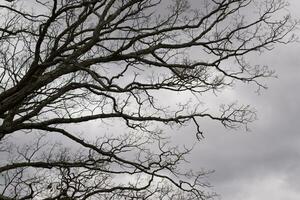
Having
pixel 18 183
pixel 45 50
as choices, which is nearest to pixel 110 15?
pixel 45 50

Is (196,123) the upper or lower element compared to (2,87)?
upper

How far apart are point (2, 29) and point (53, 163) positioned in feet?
10.9

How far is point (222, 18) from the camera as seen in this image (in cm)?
1252

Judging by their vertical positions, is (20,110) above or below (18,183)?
above

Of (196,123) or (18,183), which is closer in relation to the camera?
(18,183)

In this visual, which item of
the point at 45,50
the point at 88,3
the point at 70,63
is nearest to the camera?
the point at 70,63

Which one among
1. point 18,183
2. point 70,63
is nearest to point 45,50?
point 70,63

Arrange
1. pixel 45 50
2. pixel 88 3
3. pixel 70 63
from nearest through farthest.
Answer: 1. pixel 70 63
2. pixel 88 3
3. pixel 45 50

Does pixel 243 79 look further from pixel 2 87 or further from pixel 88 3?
pixel 2 87

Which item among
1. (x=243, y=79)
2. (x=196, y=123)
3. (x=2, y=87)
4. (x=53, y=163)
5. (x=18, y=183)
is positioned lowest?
(x=18, y=183)

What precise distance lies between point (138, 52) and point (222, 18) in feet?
7.12

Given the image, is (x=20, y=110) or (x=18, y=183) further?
(x=20, y=110)

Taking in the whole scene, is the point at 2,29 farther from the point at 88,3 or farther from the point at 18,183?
the point at 18,183

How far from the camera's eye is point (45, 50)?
12297 millimetres
